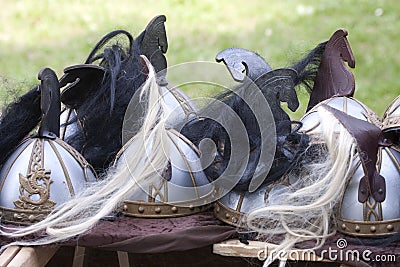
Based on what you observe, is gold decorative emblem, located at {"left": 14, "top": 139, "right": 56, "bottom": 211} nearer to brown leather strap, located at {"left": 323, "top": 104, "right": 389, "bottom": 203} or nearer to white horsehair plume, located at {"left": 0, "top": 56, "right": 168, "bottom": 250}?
white horsehair plume, located at {"left": 0, "top": 56, "right": 168, "bottom": 250}

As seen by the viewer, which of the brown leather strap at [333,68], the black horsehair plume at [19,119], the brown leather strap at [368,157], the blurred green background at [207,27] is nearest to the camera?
the brown leather strap at [368,157]

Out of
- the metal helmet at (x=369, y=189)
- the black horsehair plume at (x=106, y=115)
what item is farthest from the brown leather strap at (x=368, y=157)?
the black horsehair plume at (x=106, y=115)

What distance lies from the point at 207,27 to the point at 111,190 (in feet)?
12.6

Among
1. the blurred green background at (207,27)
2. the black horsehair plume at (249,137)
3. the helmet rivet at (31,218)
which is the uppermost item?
the blurred green background at (207,27)

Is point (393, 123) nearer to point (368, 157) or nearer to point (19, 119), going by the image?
point (368, 157)

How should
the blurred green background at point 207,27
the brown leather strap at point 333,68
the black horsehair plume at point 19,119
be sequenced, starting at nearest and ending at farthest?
the black horsehair plume at point 19,119, the brown leather strap at point 333,68, the blurred green background at point 207,27

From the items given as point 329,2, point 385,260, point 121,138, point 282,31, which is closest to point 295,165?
point 385,260

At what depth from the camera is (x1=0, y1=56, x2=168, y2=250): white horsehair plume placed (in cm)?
164

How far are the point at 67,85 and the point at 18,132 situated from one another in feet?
0.66

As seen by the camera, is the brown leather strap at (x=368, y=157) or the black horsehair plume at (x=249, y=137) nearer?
the brown leather strap at (x=368, y=157)

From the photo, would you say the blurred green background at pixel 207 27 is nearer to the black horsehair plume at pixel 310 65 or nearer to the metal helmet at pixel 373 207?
the black horsehair plume at pixel 310 65

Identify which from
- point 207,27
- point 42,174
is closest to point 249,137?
point 42,174

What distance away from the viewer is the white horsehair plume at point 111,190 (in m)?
1.64

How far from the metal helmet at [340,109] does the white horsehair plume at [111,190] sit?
0.32 meters
